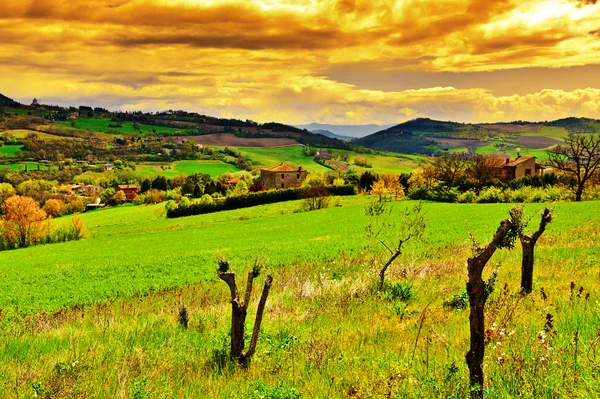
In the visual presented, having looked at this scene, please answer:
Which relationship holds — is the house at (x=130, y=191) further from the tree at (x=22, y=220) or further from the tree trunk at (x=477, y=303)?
the tree trunk at (x=477, y=303)

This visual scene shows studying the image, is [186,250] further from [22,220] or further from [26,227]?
[26,227]

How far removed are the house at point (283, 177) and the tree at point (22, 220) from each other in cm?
6468

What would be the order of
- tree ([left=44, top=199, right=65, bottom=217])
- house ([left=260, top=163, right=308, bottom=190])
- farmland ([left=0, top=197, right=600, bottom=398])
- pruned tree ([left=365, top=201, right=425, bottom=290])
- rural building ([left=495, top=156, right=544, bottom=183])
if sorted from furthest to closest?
house ([left=260, top=163, right=308, bottom=190]), tree ([left=44, top=199, right=65, bottom=217]), rural building ([left=495, top=156, right=544, bottom=183]), pruned tree ([left=365, top=201, right=425, bottom=290]), farmland ([left=0, top=197, right=600, bottom=398])

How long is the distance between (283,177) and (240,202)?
42.9m

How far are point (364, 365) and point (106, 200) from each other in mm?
148864

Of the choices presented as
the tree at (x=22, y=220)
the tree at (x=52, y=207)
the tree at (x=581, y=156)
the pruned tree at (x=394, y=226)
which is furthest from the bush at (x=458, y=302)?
the tree at (x=52, y=207)

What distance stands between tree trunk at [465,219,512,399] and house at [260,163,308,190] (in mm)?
116128

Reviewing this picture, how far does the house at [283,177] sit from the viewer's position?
400ft

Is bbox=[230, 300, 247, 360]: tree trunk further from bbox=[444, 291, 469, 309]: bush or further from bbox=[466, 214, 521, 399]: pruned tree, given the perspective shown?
bbox=[444, 291, 469, 309]: bush

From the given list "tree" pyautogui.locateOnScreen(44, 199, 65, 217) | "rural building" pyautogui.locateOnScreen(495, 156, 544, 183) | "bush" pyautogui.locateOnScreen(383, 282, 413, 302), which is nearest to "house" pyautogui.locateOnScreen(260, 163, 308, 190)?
"rural building" pyautogui.locateOnScreen(495, 156, 544, 183)

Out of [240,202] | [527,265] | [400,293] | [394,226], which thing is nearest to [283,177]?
[240,202]

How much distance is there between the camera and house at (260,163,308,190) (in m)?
122

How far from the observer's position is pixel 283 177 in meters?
122

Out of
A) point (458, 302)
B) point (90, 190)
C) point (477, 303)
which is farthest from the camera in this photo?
point (90, 190)
